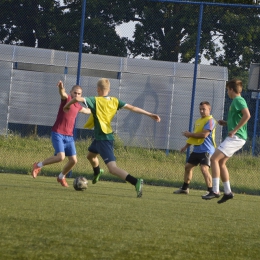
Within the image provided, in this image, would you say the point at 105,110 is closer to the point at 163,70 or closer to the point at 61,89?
the point at 61,89

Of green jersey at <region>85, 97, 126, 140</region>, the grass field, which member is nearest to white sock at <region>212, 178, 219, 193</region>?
the grass field

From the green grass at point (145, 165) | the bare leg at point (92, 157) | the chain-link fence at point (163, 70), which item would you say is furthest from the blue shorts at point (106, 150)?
the chain-link fence at point (163, 70)

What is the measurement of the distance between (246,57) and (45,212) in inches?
344

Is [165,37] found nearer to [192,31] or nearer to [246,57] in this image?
[192,31]

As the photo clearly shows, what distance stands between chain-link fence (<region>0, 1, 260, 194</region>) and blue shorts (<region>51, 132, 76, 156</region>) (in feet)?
11.5

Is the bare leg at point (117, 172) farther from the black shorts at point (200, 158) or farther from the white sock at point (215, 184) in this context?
the black shorts at point (200, 158)

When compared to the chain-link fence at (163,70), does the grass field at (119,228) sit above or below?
below

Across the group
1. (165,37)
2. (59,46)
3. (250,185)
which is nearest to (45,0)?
(59,46)

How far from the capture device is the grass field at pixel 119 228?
5027mm

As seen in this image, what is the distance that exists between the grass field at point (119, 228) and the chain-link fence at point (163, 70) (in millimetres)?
5315

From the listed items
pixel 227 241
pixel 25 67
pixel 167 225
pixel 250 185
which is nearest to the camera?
pixel 227 241

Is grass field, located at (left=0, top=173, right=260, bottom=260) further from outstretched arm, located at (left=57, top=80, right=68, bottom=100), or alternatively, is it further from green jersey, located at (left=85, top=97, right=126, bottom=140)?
outstretched arm, located at (left=57, top=80, right=68, bottom=100)

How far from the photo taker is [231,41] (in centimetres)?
1488

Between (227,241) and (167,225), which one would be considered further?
(167,225)
